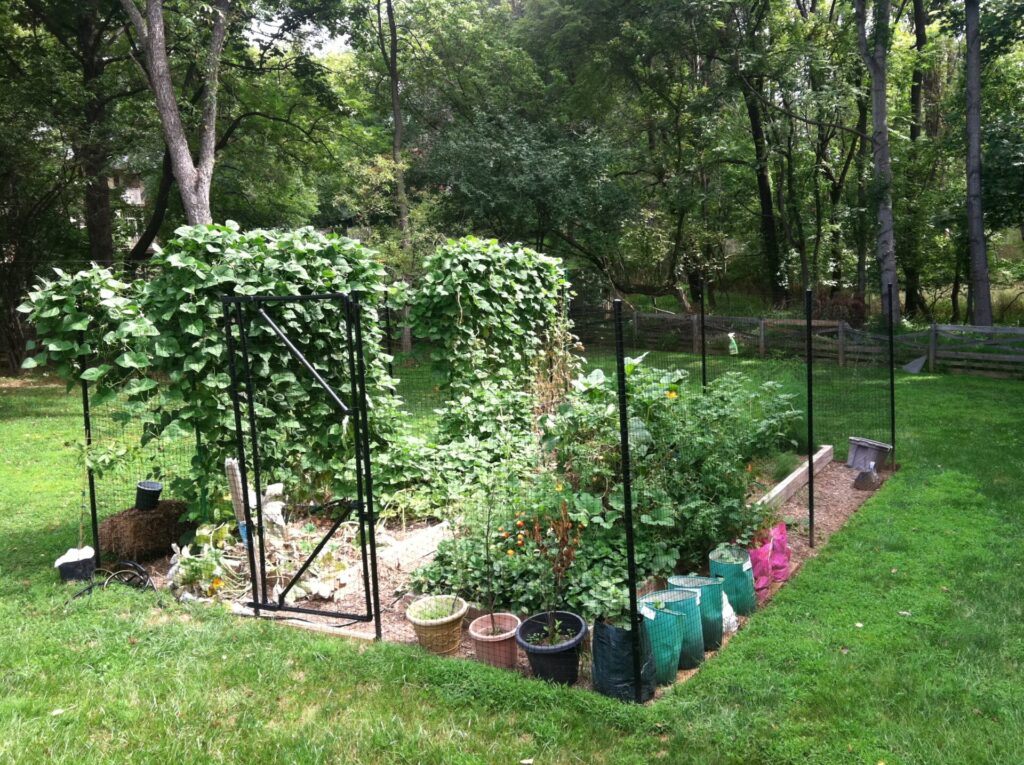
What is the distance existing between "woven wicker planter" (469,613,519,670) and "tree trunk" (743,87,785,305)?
15508 millimetres

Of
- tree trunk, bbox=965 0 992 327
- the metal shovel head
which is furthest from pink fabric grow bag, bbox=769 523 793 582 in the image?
tree trunk, bbox=965 0 992 327

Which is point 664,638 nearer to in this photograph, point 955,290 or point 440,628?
point 440,628

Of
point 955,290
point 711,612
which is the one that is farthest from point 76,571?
point 955,290

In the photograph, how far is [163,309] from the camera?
4.95 meters

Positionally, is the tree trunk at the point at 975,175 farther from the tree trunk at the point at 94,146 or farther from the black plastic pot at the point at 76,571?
the tree trunk at the point at 94,146

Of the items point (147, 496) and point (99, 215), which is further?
point (99, 215)

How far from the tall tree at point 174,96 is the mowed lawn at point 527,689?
916 cm

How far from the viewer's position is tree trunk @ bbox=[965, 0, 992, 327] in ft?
43.4

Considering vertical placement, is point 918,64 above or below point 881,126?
above

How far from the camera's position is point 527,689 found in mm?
3537

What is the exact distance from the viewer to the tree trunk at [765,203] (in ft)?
56.9

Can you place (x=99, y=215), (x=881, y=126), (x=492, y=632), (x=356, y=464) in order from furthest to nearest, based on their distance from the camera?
(x=99, y=215) < (x=881, y=126) < (x=356, y=464) < (x=492, y=632)

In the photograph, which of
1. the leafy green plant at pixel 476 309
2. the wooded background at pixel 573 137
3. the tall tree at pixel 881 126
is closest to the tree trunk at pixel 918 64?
the wooded background at pixel 573 137

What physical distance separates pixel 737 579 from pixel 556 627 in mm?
1240
